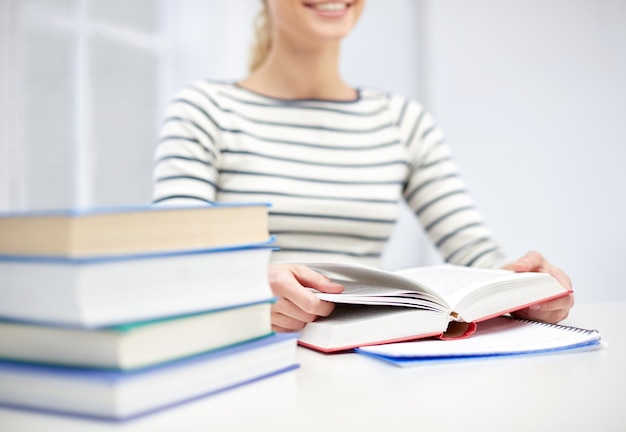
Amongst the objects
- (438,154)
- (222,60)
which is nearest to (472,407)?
(438,154)

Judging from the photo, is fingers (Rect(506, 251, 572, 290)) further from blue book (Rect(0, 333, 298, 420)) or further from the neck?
the neck

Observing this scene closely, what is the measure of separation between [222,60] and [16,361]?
185cm

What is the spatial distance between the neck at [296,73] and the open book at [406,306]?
0.65 metres

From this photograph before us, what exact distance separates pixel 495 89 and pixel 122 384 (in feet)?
6.93

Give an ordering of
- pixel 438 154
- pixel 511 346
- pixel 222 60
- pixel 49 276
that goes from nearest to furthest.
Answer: pixel 49 276
pixel 511 346
pixel 438 154
pixel 222 60

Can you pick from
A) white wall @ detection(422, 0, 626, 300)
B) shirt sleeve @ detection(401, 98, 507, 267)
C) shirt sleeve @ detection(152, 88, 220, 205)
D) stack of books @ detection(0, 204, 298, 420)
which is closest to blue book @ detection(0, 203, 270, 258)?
stack of books @ detection(0, 204, 298, 420)

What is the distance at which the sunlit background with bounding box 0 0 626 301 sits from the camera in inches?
82.3

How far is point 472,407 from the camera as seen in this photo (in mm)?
403

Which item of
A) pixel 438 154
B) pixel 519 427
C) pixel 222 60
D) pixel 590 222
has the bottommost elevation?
pixel 519 427

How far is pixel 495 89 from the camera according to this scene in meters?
2.22

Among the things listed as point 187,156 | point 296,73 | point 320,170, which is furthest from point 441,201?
point 187,156

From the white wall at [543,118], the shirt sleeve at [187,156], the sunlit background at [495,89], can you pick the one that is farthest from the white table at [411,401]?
the white wall at [543,118]

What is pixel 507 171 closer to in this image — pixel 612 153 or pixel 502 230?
pixel 502 230

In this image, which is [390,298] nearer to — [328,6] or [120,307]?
[120,307]
